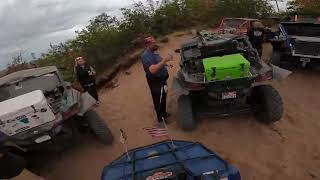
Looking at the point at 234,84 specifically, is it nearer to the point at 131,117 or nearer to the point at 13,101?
the point at 131,117

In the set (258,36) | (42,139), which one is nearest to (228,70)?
(42,139)

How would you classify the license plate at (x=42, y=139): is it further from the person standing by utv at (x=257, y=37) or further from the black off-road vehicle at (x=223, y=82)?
the person standing by utv at (x=257, y=37)

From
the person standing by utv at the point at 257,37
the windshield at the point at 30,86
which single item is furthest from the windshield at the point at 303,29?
the windshield at the point at 30,86

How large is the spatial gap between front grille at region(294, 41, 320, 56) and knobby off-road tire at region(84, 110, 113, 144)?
531 centimetres

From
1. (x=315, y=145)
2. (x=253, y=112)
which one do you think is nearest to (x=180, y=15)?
(x=253, y=112)

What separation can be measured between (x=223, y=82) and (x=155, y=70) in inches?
48.0

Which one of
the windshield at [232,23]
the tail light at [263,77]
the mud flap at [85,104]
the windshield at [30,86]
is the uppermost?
the windshield at [232,23]

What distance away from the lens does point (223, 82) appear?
24.7 ft

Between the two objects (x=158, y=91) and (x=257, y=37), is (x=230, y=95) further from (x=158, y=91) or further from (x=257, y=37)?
(x=257, y=37)

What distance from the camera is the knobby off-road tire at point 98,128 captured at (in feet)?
27.4

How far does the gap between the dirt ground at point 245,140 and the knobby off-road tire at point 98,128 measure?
0.56ft

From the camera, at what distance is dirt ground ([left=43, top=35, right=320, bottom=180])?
7.11 m

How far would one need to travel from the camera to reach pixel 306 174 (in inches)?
270

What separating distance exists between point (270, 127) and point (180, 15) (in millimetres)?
9468
